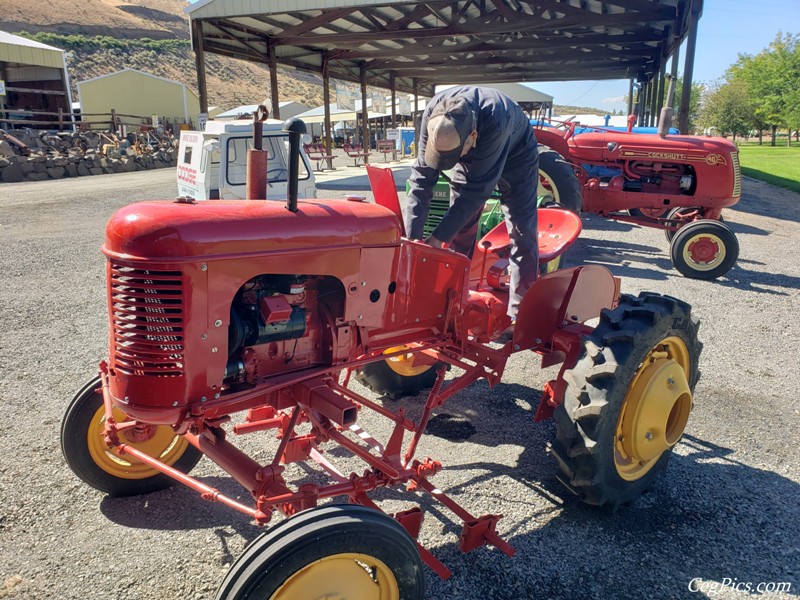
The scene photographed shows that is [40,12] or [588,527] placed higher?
[40,12]

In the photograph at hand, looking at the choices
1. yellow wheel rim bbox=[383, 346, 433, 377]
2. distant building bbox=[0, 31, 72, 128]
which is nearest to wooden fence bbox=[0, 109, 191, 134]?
distant building bbox=[0, 31, 72, 128]

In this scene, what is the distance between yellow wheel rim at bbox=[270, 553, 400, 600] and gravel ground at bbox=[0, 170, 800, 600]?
1.34 ft

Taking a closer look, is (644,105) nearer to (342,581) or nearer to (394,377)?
(394,377)

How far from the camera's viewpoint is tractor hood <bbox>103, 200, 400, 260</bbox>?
179 cm

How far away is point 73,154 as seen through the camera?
19562 mm

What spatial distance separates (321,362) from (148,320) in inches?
27.6

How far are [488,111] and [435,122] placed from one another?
296 millimetres

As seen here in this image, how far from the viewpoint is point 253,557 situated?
176 cm

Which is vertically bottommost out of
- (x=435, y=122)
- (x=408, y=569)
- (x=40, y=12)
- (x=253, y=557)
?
(x=408, y=569)

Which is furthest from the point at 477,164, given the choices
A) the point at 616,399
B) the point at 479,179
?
the point at 616,399

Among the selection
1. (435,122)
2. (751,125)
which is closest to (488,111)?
(435,122)

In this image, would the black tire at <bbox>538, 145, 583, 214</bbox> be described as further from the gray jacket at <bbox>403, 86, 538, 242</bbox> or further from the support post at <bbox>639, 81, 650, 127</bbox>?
the support post at <bbox>639, 81, 650, 127</bbox>

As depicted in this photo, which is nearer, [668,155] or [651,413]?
[651,413]

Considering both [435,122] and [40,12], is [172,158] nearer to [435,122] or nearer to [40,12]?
[435,122]
